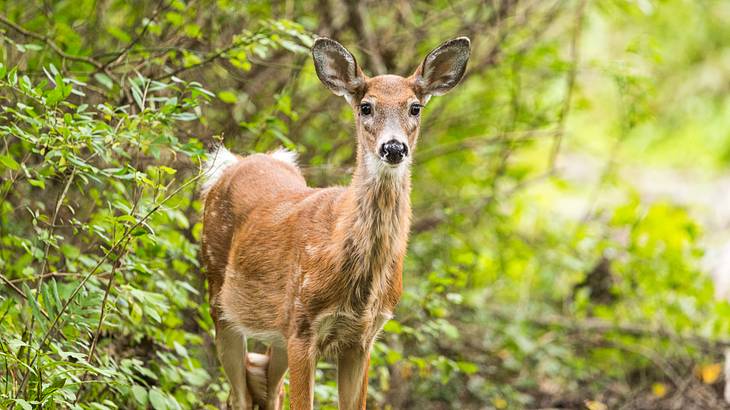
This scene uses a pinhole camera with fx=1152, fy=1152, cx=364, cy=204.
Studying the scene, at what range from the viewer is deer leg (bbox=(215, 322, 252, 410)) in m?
6.20

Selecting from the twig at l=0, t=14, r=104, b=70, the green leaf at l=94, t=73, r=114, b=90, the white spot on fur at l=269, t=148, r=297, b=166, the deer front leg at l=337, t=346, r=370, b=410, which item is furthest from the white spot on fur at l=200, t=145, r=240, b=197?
the deer front leg at l=337, t=346, r=370, b=410

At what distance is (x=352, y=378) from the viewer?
5680mm

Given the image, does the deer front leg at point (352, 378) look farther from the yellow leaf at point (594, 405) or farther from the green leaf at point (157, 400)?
the yellow leaf at point (594, 405)

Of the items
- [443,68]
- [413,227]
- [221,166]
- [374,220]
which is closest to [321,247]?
[374,220]

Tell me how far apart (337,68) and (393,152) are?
2.67ft

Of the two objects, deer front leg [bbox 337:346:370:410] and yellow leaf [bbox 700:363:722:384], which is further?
yellow leaf [bbox 700:363:722:384]

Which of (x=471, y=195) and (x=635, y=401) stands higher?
(x=471, y=195)

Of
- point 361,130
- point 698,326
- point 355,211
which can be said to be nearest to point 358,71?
point 361,130

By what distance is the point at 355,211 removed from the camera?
18.0 feet

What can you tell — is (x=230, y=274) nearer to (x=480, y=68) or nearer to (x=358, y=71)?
(x=358, y=71)

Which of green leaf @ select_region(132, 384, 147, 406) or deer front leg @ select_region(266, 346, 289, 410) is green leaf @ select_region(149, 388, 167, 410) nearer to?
green leaf @ select_region(132, 384, 147, 406)

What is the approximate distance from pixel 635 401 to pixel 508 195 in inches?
90.0

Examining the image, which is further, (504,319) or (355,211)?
(504,319)

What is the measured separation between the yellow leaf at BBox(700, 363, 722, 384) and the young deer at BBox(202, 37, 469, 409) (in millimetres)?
4739
